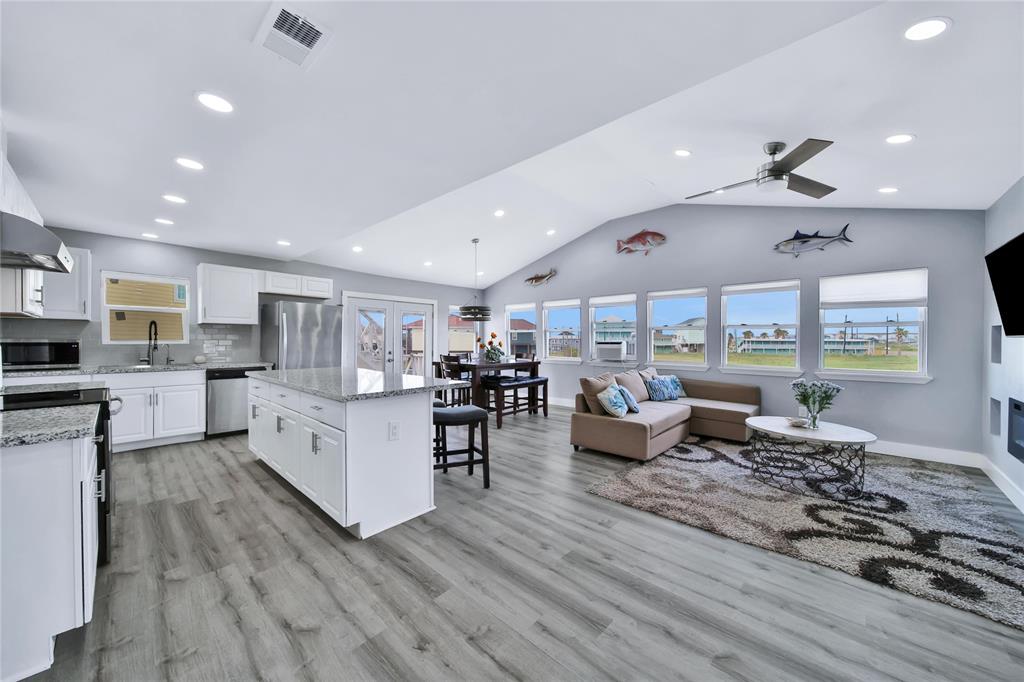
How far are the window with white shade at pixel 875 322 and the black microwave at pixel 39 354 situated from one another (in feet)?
27.7

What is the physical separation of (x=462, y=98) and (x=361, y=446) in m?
2.03

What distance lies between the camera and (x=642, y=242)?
632 cm

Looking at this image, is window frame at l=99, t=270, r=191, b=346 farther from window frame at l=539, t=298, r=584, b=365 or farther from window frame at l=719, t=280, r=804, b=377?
window frame at l=719, t=280, r=804, b=377

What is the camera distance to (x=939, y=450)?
4020 millimetres

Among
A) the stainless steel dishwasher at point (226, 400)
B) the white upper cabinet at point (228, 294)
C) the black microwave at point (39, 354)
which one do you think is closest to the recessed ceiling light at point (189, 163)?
the white upper cabinet at point (228, 294)

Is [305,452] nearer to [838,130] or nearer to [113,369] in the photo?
[113,369]

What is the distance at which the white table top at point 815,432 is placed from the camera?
312 cm

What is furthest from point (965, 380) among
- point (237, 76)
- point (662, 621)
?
point (237, 76)

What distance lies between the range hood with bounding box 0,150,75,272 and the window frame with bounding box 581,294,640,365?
630 cm

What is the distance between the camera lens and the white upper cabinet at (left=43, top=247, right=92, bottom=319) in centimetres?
391

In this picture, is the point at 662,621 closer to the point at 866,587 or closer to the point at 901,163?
the point at 866,587

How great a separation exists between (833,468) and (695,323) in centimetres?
265

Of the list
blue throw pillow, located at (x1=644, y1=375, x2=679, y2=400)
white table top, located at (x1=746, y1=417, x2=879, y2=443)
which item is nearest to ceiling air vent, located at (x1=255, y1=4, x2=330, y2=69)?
white table top, located at (x1=746, y1=417, x2=879, y2=443)

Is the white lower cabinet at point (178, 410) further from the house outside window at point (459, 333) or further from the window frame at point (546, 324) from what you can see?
the window frame at point (546, 324)
